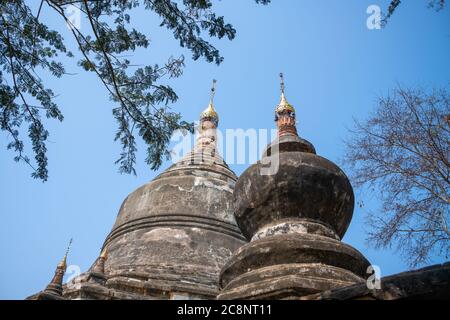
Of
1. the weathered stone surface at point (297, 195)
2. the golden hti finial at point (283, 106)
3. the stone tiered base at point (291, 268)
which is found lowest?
the stone tiered base at point (291, 268)

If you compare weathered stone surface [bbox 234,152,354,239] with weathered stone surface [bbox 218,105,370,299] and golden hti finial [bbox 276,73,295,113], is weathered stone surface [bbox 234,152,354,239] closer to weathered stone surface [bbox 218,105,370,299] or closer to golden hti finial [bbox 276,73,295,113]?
weathered stone surface [bbox 218,105,370,299]

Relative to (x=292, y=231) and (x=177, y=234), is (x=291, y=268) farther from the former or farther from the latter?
(x=177, y=234)

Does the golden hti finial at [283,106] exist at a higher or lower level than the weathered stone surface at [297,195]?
higher

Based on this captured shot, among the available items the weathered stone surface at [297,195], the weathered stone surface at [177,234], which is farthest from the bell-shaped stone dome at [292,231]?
the weathered stone surface at [177,234]

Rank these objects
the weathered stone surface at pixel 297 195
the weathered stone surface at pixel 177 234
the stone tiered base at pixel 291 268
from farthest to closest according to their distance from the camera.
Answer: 1. the weathered stone surface at pixel 177 234
2. the weathered stone surface at pixel 297 195
3. the stone tiered base at pixel 291 268

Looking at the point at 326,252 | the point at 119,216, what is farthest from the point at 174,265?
the point at 326,252

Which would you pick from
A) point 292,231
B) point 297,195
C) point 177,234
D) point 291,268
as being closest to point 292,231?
point 292,231

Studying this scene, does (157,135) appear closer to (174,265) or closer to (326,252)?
(326,252)

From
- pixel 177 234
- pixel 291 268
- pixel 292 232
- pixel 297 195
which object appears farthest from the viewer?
pixel 177 234

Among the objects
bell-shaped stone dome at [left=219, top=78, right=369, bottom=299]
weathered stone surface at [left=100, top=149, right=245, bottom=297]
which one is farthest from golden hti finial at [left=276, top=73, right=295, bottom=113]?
bell-shaped stone dome at [left=219, top=78, right=369, bottom=299]

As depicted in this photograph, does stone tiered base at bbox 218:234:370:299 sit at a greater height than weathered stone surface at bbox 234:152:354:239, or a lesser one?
lesser

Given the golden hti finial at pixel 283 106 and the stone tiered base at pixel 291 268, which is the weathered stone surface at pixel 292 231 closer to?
the stone tiered base at pixel 291 268

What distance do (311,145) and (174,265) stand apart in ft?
15.3

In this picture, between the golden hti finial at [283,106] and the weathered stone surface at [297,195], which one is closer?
the weathered stone surface at [297,195]
